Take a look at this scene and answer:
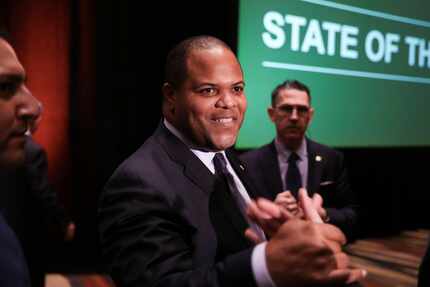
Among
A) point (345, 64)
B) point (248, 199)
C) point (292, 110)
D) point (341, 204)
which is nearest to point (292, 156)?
point (292, 110)

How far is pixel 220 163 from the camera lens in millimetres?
1261

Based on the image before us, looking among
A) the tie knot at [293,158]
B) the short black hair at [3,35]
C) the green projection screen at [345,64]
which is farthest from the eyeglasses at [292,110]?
the short black hair at [3,35]

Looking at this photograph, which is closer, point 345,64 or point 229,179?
point 229,179

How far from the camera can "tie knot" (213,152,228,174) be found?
49.0 inches

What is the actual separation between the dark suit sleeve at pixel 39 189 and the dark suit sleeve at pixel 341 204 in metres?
1.51

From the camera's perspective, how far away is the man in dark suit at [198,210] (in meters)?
0.80

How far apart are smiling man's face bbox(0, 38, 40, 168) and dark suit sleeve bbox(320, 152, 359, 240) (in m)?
1.46

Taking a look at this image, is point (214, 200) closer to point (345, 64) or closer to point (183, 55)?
point (183, 55)

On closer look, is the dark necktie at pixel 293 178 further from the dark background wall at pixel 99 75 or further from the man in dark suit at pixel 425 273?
the man in dark suit at pixel 425 273

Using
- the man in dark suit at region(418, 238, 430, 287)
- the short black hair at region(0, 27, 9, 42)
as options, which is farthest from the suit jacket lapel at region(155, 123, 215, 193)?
A: the man in dark suit at region(418, 238, 430, 287)

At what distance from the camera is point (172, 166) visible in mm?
1172

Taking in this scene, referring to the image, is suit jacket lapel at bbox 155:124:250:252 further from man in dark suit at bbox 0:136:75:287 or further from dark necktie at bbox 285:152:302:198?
dark necktie at bbox 285:152:302:198

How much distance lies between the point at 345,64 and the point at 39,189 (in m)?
2.78

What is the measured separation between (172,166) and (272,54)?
267cm
